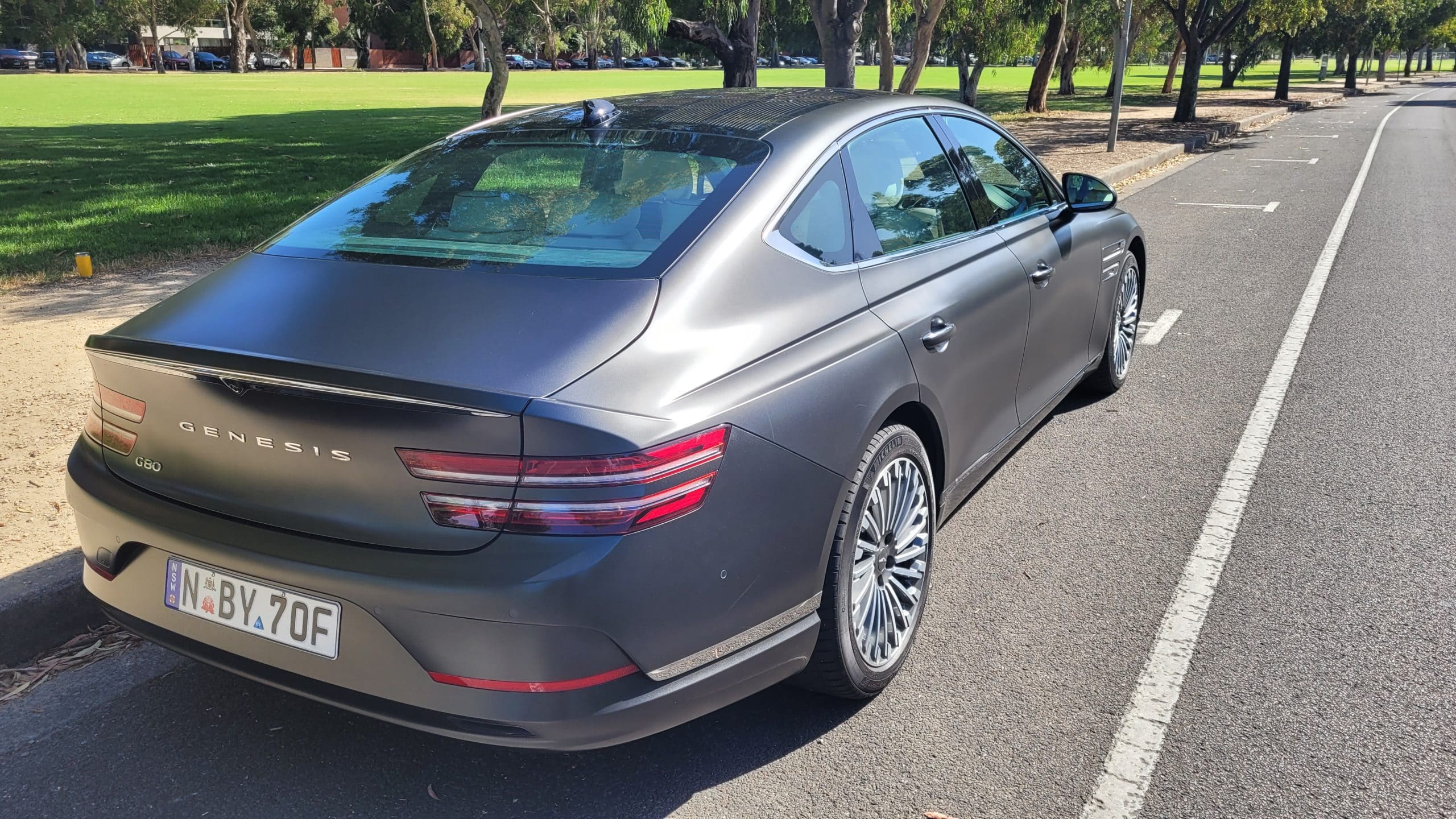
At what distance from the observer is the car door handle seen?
3.29 meters

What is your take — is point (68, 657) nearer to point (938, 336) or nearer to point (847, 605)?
point (847, 605)

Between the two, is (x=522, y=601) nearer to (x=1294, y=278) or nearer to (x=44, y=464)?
(x=44, y=464)

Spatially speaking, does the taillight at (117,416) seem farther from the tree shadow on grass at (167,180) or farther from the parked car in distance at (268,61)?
the parked car in distance at (268,61)

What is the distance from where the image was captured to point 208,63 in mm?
87062

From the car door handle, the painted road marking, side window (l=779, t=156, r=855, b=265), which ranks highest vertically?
side window (l=779, t=156, r=855, b=265)

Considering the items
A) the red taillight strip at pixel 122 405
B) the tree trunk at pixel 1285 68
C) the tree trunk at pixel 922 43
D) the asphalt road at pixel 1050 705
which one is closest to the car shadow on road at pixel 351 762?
the asphalt road at pixel 1050 705

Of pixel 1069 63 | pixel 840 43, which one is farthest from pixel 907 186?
pixel 1069 63

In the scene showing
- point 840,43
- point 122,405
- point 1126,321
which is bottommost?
point 1126,321

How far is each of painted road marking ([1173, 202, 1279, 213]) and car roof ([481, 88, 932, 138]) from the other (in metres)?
11.1

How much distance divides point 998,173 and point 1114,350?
1.77 meters

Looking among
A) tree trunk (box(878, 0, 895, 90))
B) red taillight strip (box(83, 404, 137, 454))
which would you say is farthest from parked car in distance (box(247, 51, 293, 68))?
red taillight strip (box(83, 404, 137, 454))

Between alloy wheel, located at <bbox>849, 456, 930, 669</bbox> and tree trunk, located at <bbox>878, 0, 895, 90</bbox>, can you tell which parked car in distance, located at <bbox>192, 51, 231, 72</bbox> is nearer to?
tree trunk, located at <bbox>878, 0, 895, 90</bbox>

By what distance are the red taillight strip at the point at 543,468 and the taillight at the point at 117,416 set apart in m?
0.85

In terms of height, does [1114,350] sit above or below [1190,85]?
below
